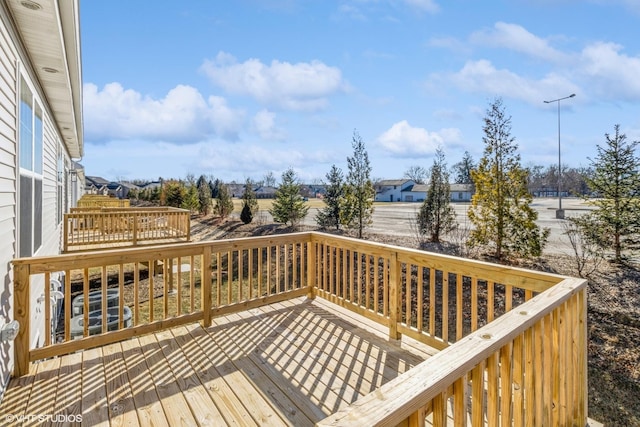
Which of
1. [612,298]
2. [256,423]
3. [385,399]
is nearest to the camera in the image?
[385,399]

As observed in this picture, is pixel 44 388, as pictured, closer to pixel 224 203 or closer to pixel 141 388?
pixel 141 388

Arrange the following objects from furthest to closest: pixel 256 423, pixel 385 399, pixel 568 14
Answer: pixel 568 14 → pixel 256 423 → pixel 385 399

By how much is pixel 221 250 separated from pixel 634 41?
10824 mm

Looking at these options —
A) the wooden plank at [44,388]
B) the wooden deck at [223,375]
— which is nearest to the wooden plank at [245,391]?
the wooden deck at [223,375]

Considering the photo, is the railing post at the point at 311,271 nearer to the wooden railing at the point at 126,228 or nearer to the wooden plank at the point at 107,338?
the wooden plank at the point at 107,338

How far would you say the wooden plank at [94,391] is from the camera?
7.23ft

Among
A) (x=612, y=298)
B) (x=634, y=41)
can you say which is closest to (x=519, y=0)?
(x=634, y=41)

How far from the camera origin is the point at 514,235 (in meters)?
8.10

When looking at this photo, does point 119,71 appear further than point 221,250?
Yes

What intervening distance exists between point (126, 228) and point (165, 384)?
30.9ft

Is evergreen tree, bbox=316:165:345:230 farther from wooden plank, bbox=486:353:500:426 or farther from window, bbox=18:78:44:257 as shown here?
wooden plank, bbox=486:353:500:426

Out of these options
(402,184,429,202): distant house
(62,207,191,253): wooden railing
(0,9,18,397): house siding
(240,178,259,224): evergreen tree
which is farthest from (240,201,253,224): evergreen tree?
(402,184,429,202): distant house

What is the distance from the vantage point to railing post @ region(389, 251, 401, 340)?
343 cm

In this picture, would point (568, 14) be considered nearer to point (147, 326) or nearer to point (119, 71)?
point (147, 326)
